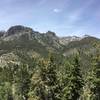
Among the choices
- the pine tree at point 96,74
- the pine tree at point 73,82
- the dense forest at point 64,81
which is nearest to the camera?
the dense forest at point 64,81

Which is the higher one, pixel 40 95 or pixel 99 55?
pixel 99 55

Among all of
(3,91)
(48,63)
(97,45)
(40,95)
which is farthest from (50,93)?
(3,91)

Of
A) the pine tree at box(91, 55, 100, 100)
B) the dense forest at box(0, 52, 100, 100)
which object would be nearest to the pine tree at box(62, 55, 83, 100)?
the dense forest at box(0, 52, 100, 100)

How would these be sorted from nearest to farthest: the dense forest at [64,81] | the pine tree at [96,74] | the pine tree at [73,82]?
the dense forest at [64,81]
the pine tree at [73,82]
the pine tree at [96,74]

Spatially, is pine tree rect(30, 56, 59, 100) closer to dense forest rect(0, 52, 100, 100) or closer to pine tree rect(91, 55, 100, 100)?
dense forest rect(0, 52, 100, 100)

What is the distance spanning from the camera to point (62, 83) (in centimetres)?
5969

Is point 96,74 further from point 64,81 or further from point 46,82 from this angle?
point 46,82

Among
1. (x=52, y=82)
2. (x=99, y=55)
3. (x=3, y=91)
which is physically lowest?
(x=3, y=91)

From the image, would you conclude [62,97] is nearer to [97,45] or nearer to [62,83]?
[62,83]

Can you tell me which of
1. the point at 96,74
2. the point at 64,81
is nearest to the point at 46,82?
the point at 64,81

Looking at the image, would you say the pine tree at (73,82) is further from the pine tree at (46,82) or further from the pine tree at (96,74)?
the pine tree at (46,82)

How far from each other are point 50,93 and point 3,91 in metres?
65.7

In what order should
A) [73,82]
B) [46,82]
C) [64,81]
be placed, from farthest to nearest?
1. [64,81]
2. [73,82]
3. [46,82]

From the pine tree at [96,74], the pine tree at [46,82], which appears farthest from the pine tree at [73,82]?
the pine tree at [46,82]
